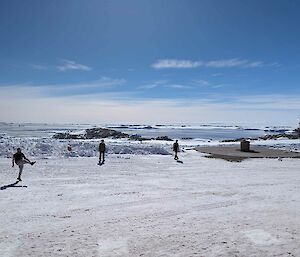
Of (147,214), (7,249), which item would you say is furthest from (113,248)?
(147,214)

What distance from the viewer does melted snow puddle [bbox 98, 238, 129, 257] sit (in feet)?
24.7

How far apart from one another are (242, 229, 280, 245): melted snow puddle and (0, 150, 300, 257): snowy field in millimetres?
22

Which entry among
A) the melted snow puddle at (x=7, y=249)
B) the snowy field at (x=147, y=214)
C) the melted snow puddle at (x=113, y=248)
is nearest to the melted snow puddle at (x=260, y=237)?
the snowy field at (x=147, y=214)

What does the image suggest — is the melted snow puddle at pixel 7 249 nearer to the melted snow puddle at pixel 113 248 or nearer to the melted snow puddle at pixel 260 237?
the melted snow puddle at pixel 113 248

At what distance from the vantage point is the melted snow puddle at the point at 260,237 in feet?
27.2

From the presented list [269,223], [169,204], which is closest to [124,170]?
[169,204]

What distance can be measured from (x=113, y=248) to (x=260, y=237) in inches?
127

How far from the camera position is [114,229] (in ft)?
30.0

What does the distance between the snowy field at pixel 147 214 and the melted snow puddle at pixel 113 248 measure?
2 cm

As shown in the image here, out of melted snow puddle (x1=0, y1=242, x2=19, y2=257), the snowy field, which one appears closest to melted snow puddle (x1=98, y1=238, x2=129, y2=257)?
the snowy field

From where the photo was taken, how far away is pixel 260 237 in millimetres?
8617

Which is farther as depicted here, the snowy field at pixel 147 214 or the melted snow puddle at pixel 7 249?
the snowy field at pixel 147 214

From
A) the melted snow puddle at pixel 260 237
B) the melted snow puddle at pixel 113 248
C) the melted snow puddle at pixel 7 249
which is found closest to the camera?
the melted snow puddle at pixel 7 249

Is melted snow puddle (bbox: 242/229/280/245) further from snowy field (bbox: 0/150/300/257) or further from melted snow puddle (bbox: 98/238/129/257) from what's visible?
melted snow puddle (bbox: 98/238/129/257)
